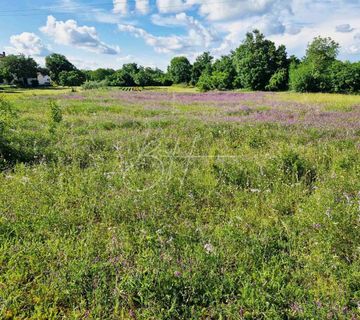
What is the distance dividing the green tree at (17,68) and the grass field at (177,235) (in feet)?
314

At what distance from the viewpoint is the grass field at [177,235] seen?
3309 millimetres

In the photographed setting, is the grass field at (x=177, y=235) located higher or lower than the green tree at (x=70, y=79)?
lower

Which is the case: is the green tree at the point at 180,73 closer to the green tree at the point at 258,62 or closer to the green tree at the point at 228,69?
the green tree at the point at 228,69

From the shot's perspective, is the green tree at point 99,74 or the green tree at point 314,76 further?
the green tree at point 99,74

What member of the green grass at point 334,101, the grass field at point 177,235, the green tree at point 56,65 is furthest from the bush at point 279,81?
the green tree at point 56,65

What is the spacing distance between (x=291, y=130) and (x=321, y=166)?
4688mm

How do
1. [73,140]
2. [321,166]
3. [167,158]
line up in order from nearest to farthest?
1. [321,166]
2. [167,158]
3. [73,140]

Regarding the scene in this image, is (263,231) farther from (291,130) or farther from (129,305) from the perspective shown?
(291,130)

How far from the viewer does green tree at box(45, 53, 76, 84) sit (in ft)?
354

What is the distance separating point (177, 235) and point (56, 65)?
119m

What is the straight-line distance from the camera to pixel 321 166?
24.2ft

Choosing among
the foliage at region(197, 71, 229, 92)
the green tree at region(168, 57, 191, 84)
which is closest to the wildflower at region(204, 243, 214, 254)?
the foliage at region(197, 71, 229, 92)

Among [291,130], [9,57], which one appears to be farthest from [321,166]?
[9,57]

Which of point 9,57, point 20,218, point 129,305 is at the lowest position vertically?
point 129,305
